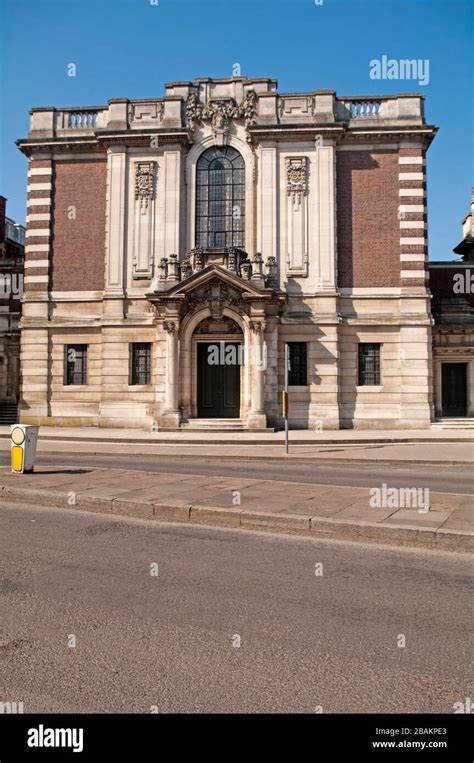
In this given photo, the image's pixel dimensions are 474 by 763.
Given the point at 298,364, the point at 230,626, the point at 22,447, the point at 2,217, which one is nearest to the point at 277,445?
the point at 298,364

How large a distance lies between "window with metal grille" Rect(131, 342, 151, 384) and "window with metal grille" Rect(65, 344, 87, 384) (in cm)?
Result: 285

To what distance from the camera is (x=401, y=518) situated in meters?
7.93

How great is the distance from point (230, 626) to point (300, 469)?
10.2 meters

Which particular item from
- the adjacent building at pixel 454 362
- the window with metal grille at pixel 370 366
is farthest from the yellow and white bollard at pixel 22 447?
the adjacent building at pixel 454 362

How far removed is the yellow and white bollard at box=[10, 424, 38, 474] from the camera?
12219 millimetres

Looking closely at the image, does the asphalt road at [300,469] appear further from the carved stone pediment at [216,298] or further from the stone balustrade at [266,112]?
the stone balustrade at [266,112]

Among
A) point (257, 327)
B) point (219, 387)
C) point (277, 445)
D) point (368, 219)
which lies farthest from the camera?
point (368, 219)

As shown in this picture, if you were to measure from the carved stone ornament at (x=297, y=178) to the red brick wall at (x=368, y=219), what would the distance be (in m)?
1.70

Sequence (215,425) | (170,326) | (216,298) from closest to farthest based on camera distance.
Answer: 1. (215,425)
2. (170,326)
3. (216,298)

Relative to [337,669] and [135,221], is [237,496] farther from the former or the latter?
[135,221]

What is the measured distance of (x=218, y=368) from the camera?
2797 centimetres

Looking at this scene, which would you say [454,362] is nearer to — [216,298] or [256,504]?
[216,298]
